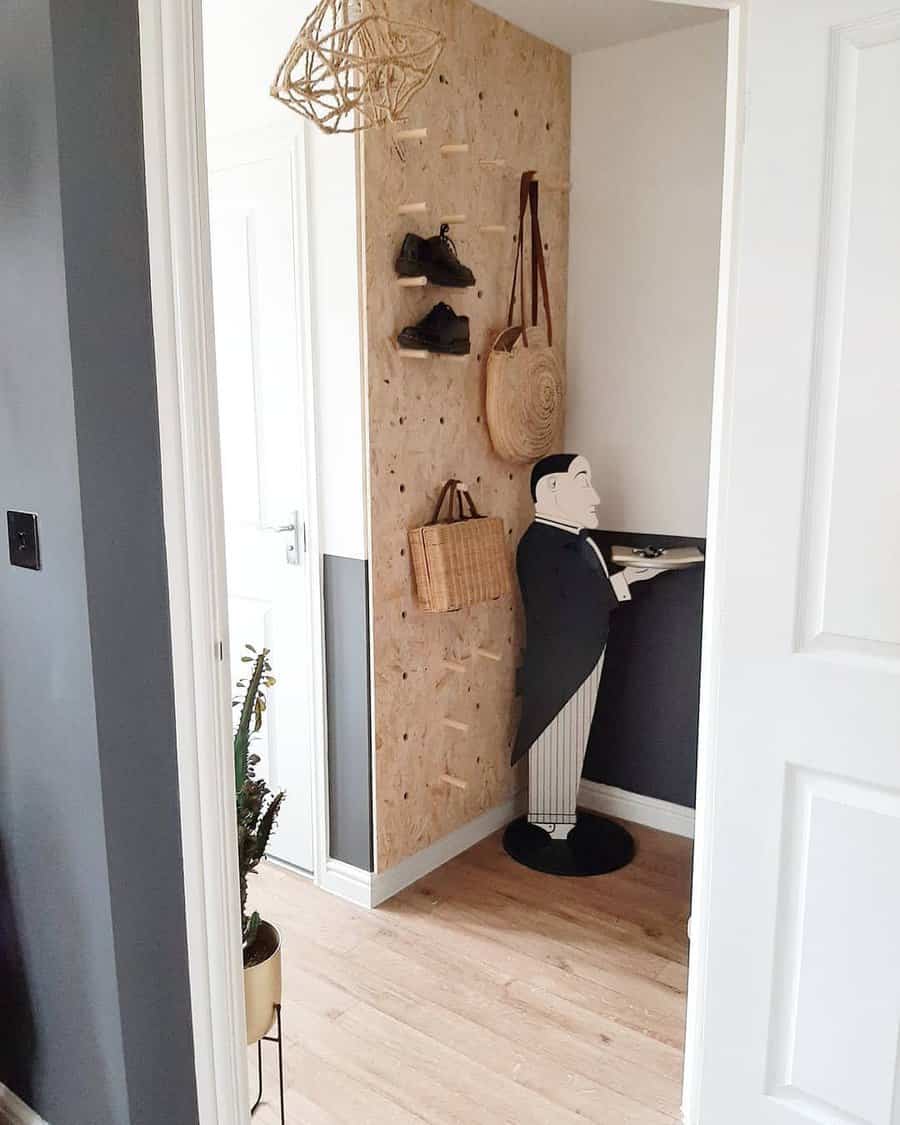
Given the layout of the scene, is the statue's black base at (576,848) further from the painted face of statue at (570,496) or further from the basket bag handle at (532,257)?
the basket bag handle at (532,257)

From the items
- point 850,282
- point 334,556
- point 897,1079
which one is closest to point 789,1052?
point 897,1079

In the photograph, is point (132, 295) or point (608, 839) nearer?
point (132, 295)

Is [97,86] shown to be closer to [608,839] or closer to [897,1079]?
[897,1079]

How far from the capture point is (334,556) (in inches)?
102

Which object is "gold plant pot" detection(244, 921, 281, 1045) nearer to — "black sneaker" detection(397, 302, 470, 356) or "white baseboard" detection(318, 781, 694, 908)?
"white baseboard" detection(318, 781, 694, 908)

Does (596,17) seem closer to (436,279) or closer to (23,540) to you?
(436,279)

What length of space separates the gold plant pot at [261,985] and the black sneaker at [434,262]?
5.45 ft

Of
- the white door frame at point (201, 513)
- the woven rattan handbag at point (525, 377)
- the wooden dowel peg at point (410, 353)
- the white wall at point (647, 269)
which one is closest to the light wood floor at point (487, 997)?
the white door frame at point (201, 513)

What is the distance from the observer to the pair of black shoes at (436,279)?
246 cm

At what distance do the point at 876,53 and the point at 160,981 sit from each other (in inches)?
71.7

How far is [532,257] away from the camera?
2949mm

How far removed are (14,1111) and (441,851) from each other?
54.2 inches

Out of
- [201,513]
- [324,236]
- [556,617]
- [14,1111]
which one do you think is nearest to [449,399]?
[324,236]

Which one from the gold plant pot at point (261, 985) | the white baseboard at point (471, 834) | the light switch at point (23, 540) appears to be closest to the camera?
the light switch at point (23, 540)
